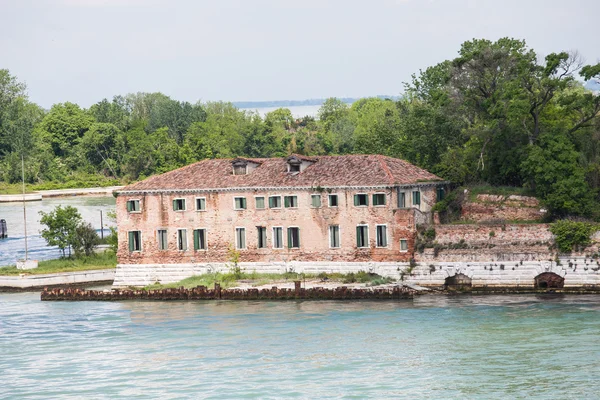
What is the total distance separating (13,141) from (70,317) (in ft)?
271

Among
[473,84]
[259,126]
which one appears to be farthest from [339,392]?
[259,126]

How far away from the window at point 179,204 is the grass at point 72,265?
881 cm

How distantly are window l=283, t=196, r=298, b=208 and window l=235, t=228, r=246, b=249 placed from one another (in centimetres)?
249

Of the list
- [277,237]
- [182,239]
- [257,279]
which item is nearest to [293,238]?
[277,237]

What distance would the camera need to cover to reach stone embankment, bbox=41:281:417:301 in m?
52.4

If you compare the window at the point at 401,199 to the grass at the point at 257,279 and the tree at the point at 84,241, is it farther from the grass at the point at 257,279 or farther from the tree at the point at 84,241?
the tree at the point at 84,241

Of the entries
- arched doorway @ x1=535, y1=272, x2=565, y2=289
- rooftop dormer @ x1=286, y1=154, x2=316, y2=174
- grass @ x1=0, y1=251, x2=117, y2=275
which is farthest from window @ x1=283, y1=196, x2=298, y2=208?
grass @ x1=0, y1=251, x2=117, y2=275

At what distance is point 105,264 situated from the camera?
216 ft

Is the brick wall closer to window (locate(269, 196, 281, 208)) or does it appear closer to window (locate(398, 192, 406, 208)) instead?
window (locate(269, 196, 281, 208))

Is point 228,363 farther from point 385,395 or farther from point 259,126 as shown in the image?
point 259,126

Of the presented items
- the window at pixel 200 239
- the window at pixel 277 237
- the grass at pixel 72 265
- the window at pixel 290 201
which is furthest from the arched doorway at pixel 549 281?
the grass at pixel 72 265

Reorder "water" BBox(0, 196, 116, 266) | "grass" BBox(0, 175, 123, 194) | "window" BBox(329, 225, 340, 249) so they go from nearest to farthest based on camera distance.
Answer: "window" BBox(329, 225, 340, 249)
"water" BBox(0, 196, 116, 266)
"grass" BBox(0, 175, 123, 194)

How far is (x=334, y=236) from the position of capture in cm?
5559

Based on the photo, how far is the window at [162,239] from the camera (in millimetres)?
58125
